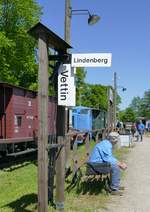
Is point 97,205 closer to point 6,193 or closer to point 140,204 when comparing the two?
point 140,204

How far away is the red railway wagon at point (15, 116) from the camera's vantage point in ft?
56.5

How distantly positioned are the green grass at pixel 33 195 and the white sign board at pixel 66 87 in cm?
185

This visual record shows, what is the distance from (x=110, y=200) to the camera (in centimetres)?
1022

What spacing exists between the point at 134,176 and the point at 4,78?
827 inches

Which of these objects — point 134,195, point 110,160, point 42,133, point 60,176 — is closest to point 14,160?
point 110,160

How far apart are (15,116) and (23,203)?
8.76m

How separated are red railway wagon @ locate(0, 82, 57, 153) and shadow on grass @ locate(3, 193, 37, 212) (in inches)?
242

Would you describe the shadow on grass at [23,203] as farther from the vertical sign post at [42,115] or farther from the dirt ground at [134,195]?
the dirt ground at [134,195]

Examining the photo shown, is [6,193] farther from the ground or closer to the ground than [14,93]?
closer to the ground

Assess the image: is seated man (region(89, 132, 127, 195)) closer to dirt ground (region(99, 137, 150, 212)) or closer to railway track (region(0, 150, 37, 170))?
dirt ground (region(99, 137, 150, 212))

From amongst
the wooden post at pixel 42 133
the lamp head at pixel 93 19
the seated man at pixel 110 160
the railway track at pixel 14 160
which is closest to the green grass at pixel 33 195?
the seated man at pixel 110 160

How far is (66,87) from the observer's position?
Result: 8617 millimetres

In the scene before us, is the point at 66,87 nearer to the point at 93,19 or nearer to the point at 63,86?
the point at 63,86

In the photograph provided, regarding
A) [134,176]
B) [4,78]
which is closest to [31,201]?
[134,176]
